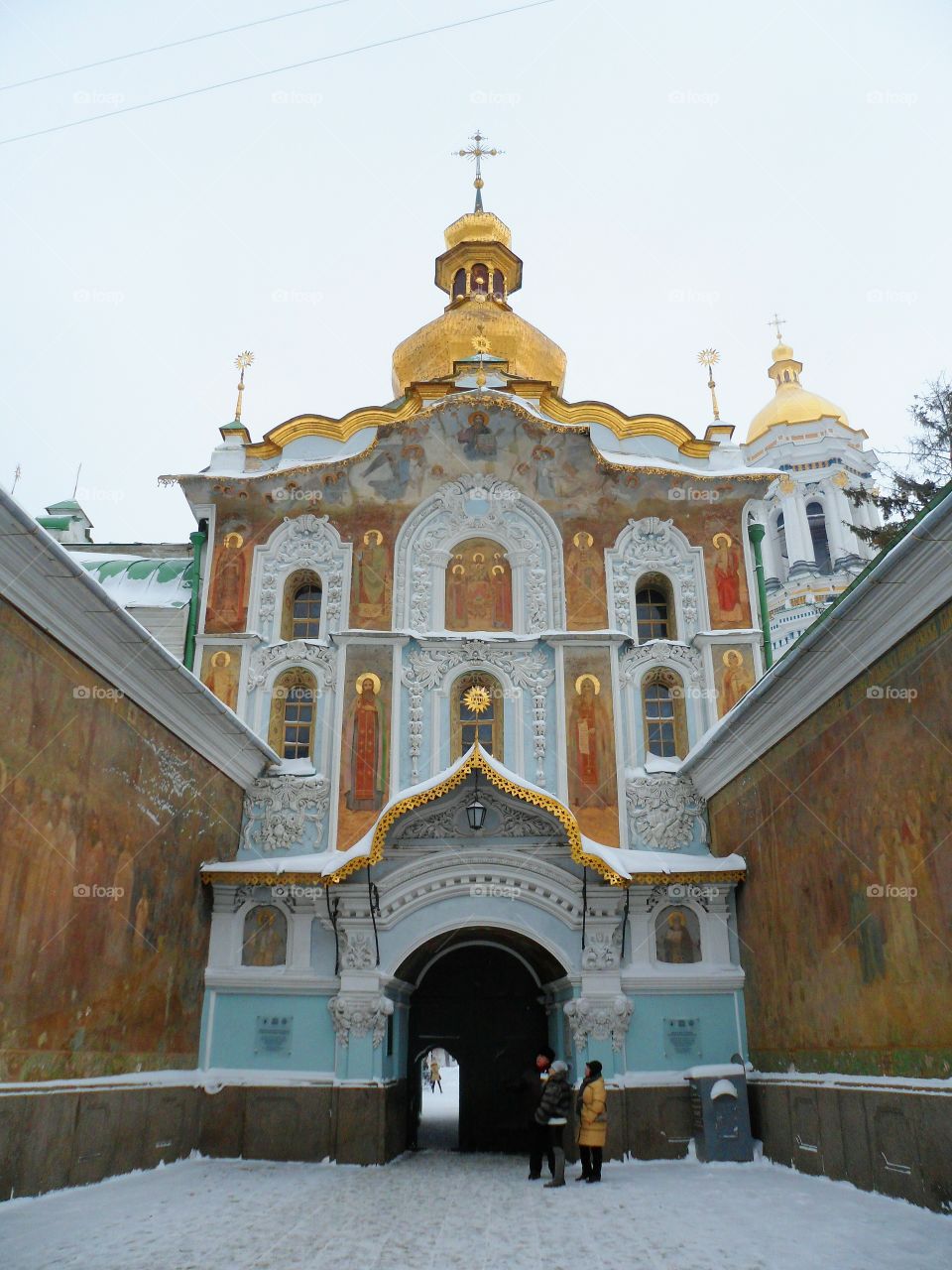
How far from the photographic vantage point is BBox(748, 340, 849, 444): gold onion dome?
128ft

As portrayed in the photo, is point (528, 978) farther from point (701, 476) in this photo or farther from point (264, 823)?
point (701, 476)

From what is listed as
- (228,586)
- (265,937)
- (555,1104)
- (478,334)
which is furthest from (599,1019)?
(478,334)

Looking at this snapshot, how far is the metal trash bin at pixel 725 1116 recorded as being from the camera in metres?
10.3

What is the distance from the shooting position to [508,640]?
1393 centimetres

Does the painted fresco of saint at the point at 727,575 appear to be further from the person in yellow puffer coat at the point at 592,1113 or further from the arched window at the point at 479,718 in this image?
the person in yellow puffer coat at the point at 592,1113

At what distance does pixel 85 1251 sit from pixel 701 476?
1159 centimetres

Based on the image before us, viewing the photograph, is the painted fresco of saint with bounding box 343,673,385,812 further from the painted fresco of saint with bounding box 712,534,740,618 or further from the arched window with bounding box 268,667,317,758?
the painted fresco of saint with bounding box 712,534,740,618

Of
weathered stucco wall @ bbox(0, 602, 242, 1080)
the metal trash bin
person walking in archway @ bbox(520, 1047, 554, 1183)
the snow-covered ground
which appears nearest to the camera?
weathered stucco wall @ bbox(0, 602, 242, 1080)

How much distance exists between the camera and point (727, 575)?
47.1 feet

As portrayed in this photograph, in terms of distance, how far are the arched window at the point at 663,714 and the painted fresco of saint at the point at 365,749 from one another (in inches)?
134

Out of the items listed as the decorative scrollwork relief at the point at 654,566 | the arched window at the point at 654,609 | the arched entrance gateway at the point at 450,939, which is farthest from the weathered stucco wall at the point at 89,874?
the arched window at the point at 654,609

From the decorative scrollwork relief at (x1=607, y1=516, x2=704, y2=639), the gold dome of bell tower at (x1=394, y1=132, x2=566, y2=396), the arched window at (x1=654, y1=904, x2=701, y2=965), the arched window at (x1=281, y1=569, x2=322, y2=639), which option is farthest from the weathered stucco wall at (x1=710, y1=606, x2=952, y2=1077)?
the gold dome of bell tower at (x1=394, y1=132, x2=566, y2=396)

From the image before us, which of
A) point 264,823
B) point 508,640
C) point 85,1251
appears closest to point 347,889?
point 264,823

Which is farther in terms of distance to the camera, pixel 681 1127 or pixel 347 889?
pixel 347 889
